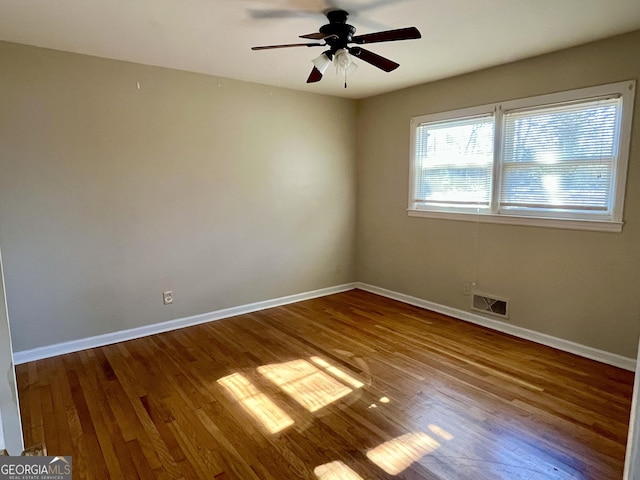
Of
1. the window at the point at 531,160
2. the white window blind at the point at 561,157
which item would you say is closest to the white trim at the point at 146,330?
the window at the point at 531,160

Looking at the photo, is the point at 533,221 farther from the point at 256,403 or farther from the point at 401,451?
the point at 256,403

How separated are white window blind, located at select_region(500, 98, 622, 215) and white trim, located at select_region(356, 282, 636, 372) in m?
1.15

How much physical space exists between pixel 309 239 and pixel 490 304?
87.0 inches

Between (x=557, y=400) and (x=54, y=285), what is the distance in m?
4.03

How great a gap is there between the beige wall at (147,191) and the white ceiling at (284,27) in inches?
14.7

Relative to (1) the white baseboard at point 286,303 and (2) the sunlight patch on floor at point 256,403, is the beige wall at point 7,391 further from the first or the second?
(1) the white baseboard at point 286,303

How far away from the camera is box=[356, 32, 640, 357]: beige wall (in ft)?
9.74

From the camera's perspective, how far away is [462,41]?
2943 millimetres

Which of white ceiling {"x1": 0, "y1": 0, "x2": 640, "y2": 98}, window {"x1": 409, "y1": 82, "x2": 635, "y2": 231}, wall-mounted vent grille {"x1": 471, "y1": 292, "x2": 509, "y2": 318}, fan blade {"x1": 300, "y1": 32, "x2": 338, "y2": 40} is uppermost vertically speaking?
white ceiling {"x1": 0, "y1": 0, "x2": 640, "y2": 98}

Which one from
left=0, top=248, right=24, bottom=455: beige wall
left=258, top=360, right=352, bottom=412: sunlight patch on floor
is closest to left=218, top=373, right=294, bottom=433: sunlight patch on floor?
left=258, top=360, right=352, bottom=412: sunlight patch on floor

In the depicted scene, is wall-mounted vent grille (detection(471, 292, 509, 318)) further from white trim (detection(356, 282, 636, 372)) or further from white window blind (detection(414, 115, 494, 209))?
white window blind (detection(414, 115, 494, 209))

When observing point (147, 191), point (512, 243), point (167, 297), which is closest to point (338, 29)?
point (147, 191)

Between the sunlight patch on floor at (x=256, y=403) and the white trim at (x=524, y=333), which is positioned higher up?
the white trim at (x=524, y=333)

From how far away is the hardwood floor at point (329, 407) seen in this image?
6.57 feet
